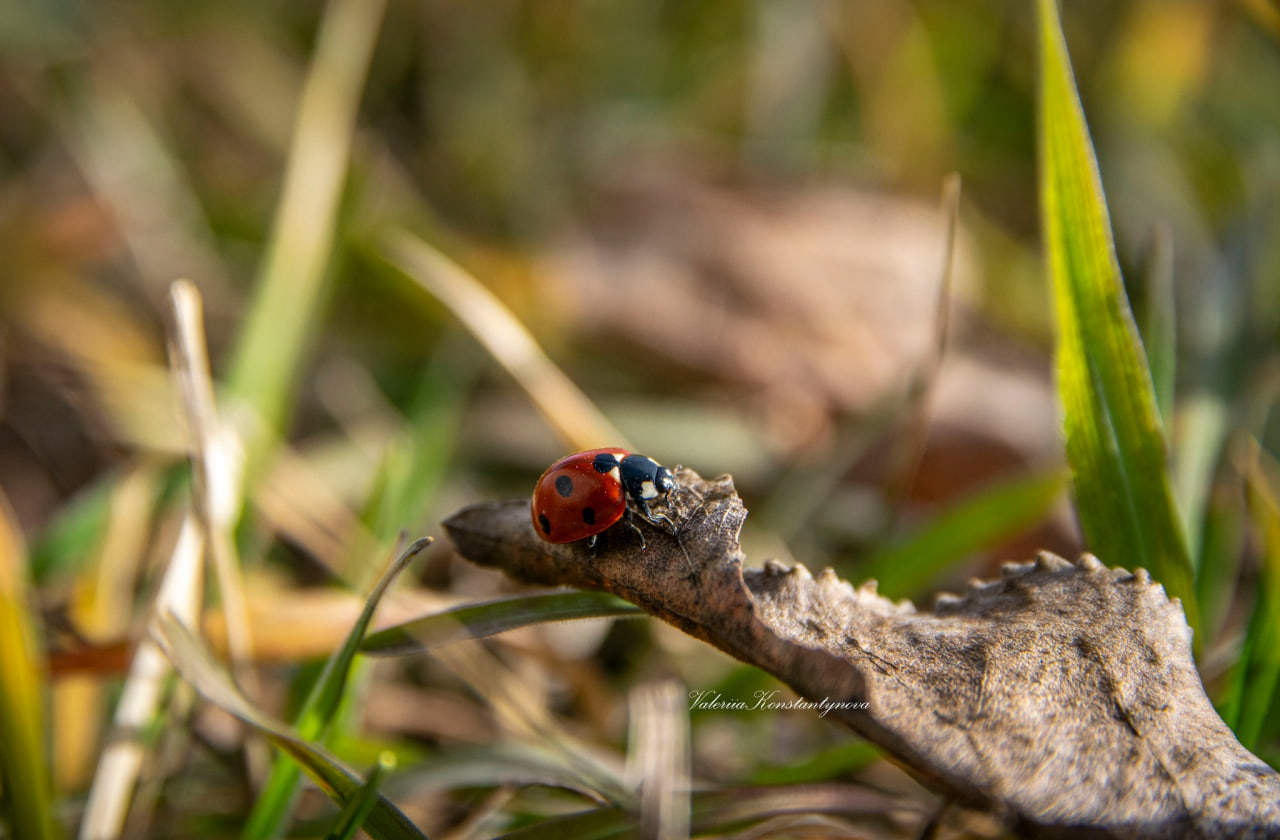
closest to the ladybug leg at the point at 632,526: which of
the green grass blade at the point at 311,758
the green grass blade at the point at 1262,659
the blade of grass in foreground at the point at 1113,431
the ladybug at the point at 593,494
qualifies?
the ladybug at the point at 593,494

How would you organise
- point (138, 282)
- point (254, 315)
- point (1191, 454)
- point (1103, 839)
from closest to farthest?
point (1103, 839) → point (1191, 454) → point (254, 315) → point (138, 282)

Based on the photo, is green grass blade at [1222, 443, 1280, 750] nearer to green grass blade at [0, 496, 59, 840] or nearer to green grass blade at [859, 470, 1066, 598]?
green grass blade at [859, 470, 1066, 598]

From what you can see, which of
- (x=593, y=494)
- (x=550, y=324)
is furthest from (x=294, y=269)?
(x=593, y=494)

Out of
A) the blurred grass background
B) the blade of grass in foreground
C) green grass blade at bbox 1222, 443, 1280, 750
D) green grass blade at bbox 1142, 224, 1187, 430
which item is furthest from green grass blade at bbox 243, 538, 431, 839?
green grass blade at bbox 1142, 224, 1187, 430

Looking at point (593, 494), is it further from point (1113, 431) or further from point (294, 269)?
point (294, 269)

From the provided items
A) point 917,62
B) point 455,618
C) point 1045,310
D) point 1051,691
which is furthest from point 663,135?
point 1051,691

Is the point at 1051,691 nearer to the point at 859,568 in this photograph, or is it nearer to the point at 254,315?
the point at 859,568
